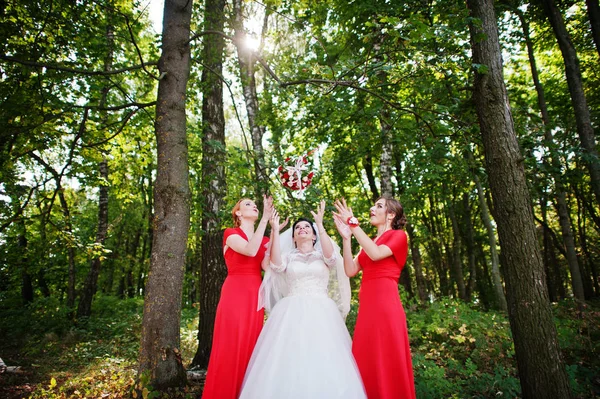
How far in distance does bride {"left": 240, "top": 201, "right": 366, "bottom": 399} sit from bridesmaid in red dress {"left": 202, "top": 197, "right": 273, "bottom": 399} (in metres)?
0.13

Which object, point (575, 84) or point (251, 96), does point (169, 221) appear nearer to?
point (251, 96)

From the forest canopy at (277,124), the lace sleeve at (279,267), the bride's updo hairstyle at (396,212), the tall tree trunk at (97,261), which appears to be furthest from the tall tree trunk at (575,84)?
the tall tree trunk at (97,261)

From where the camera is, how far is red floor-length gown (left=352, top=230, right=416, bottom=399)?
3.53m

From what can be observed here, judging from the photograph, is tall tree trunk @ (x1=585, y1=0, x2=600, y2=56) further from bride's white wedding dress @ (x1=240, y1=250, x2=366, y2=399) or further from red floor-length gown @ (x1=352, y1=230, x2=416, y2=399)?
bride's white wedding dress @ (x1=240, y1=250, x2=366, y2=399)

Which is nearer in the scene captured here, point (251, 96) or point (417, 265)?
point (251, 96)

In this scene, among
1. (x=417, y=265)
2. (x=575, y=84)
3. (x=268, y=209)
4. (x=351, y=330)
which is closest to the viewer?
(x=268, y=209)

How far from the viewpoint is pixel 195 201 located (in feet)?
22.1

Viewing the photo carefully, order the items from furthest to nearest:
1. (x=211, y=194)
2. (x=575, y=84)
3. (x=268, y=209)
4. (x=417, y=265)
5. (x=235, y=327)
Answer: (x=417, y=265) < (x=575, y=84) < (x=211, y=194) < (x=268, y=209) < (x=235, y=327)

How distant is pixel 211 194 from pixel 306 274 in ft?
10.9

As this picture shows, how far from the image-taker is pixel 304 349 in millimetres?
3494

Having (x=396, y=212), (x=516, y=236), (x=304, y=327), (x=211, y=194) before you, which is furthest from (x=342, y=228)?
(x=211, y=194)

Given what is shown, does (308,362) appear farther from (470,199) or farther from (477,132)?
(470,199)

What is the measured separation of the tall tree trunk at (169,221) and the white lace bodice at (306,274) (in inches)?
54.1

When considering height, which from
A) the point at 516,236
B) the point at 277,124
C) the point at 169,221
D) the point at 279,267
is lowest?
the point at 279,267
